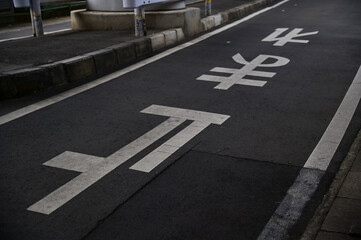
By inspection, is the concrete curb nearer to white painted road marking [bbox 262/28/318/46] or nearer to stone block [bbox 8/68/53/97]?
stone block [bbox 8/68/53/97]

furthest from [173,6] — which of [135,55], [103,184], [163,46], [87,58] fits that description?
[103,184]

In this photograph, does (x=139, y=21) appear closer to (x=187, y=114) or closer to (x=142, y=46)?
(x=142, y=46)

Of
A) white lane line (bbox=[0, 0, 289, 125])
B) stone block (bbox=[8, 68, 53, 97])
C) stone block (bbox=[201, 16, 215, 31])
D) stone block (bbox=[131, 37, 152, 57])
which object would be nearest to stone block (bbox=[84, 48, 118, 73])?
white lane line (bbox=[0, 0, 289, 125])

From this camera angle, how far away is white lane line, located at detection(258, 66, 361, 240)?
9.89ft

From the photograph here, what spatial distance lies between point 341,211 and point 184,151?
5.04 feet

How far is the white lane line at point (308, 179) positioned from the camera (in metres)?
3.02

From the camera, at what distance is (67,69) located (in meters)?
6.39

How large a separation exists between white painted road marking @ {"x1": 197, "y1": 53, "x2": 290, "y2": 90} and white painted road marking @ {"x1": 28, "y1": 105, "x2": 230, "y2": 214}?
125 cm

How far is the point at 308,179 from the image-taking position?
11.9 ft

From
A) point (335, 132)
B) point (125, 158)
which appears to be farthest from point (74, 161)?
point (335, 132)

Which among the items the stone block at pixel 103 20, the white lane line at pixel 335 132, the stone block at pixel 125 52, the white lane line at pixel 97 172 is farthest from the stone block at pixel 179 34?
the white lane line at pixel 97 172

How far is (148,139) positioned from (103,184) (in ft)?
3.02

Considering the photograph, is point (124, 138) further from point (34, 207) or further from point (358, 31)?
point (358, 31)

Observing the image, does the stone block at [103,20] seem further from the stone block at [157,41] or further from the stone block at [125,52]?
the stone block at [125,52]
